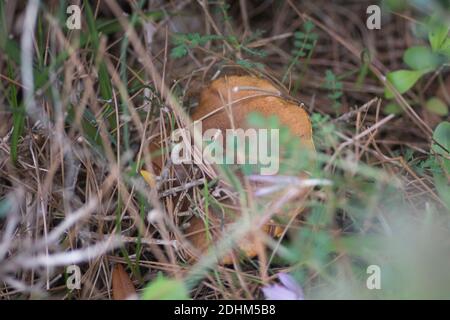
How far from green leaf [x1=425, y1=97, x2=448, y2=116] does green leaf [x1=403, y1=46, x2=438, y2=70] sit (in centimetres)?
14

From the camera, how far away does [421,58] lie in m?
1.58

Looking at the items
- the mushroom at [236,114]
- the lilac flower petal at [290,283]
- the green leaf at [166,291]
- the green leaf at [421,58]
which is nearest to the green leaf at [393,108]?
the green leaf at [421,58]

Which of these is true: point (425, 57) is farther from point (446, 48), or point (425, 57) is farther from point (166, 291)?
Result: point (166, 291)

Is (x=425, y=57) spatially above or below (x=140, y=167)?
above

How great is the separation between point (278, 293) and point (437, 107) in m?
0.79

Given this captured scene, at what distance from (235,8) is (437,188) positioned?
936 mm

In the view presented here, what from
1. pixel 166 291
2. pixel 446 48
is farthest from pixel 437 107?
pixel 166 291

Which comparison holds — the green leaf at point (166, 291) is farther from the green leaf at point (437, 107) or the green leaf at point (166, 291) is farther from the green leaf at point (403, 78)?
the green leaf at point (437, 107)

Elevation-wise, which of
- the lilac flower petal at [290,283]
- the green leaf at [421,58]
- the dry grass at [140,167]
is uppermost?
the green leaf at [421,58]

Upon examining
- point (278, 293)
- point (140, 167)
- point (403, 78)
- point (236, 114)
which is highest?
point (403, 78)

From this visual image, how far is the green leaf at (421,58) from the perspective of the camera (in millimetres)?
1571

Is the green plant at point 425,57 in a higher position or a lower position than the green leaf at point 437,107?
higher

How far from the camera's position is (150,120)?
1522mm

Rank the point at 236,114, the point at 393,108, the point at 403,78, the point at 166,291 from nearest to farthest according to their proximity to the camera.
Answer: the point at 166,291 < the point at 236,114 < the point at 403,78 < the point at 393,108
